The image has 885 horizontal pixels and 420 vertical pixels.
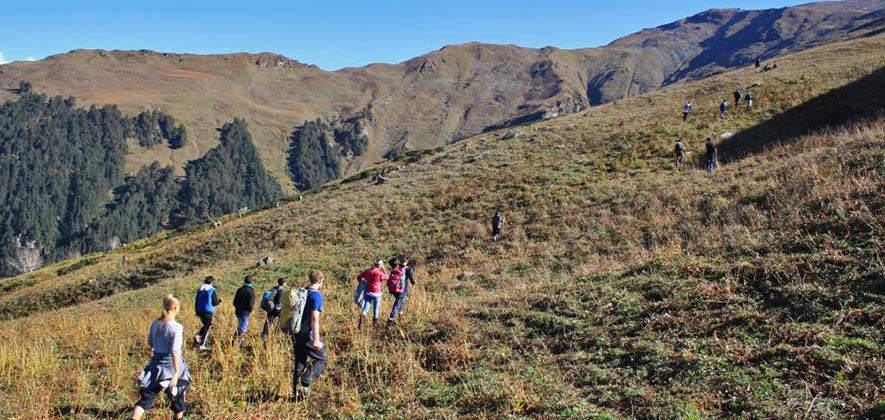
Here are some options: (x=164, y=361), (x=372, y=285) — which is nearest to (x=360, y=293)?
(x=372, y=285)

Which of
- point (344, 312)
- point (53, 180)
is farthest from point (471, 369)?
point (53, 180)

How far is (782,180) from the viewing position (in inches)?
553

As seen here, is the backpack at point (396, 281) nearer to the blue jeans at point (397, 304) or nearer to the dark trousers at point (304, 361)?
the blue jeans at point (397, 304)

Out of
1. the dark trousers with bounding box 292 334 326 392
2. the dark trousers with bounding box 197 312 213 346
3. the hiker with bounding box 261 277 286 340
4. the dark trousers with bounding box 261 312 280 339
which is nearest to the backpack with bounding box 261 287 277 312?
the hiker with bounding box 261 277 286 340

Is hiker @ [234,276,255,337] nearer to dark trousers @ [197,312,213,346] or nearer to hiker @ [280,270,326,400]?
dark trousers @ [197,312,213,346]

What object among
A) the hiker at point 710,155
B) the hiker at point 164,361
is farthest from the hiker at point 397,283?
the hiker at point 710,155

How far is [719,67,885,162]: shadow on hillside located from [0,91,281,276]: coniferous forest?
160720mm

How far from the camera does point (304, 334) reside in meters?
6.49

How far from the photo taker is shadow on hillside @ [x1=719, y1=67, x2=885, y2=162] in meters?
24.3

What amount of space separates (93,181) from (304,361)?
19943cm

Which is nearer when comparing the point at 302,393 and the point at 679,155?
the point at 302,393

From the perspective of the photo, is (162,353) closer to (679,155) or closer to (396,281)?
(396,281)

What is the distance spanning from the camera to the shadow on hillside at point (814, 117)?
958 inches

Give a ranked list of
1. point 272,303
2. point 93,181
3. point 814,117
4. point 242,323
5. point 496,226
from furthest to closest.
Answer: point 93,181, point 814,117, point 496,226, point 242,323, point 272,303
